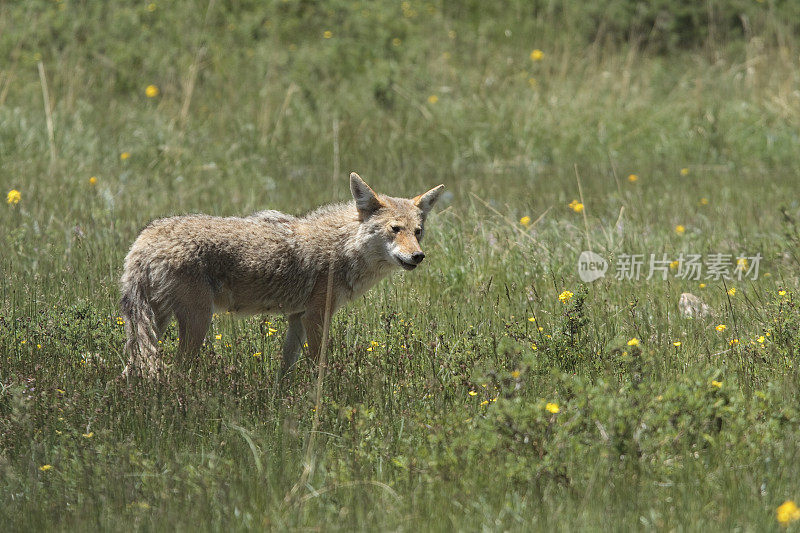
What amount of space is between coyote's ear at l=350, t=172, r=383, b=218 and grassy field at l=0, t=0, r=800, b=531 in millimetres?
733

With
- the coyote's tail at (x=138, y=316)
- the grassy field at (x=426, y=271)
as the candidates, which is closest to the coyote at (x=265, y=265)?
the coyote's tail at (x=138, y=316)

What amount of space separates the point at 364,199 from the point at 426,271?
4.48 feet

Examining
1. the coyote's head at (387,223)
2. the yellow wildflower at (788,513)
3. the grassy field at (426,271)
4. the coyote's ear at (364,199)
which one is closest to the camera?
the yellow wildflower at (788,513)

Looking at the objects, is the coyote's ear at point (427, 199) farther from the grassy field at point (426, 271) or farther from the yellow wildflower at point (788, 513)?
the yellow wildflower at point (788, 513)

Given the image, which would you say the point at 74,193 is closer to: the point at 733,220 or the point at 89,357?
the point at 89,357

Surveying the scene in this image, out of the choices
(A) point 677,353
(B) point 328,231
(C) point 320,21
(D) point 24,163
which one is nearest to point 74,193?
(D) point 24,163

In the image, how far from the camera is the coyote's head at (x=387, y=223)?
18.9ft

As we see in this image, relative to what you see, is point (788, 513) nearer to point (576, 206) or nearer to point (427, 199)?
point (427, 199)

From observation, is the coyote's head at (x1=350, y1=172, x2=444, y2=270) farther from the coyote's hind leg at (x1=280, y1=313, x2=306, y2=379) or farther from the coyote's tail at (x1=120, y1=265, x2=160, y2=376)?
the coyote's tail at (x1=120, y1=265, x2=160, y2=376)

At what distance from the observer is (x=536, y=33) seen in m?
15.0

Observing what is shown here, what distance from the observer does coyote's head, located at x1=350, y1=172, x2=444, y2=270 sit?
5762mm

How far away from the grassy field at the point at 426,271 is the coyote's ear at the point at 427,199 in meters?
0.69

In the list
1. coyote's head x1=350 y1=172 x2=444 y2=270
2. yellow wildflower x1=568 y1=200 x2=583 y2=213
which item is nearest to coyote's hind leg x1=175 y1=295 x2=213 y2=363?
coyote's head x1=350 y1=172 x2=444 y2=270

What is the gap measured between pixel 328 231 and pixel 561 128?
6.52 metres
